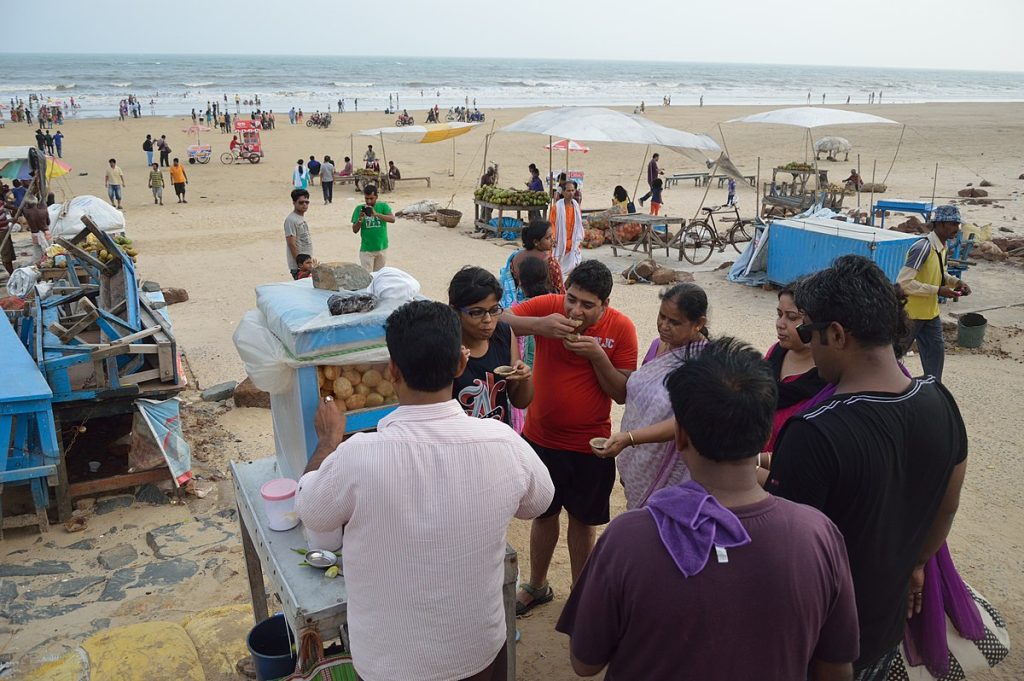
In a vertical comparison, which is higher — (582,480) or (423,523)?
(423,523)

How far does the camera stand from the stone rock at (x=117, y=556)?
15.5 ft

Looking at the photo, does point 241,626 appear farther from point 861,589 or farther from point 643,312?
point 643,312

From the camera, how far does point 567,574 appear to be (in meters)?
4.46

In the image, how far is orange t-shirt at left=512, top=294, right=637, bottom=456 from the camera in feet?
11.9

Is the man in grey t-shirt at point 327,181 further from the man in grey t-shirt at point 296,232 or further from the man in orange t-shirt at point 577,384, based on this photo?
the man in orange t-shirt at point 577,384

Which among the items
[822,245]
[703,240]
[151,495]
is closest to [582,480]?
[151,495]

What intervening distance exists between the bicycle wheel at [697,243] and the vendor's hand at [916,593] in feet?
38.4

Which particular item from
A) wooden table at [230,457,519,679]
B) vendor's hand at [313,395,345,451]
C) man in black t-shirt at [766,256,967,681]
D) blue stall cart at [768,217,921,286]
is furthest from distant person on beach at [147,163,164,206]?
man in black t-shirt at [766,256,967,681]

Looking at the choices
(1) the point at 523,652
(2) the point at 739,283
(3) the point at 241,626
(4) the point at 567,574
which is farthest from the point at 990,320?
(3) the point at 241,626

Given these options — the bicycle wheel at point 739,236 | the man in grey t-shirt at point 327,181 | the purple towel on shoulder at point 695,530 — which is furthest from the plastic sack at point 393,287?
the man in grey t-shirt at point 327,181

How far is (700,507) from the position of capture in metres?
1.68

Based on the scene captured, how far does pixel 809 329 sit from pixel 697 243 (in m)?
12.1

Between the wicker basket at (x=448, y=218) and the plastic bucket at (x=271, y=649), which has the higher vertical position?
the plastic bucket at (x=271, y=649)

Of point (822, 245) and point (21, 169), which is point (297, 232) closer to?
point (822, 245)
